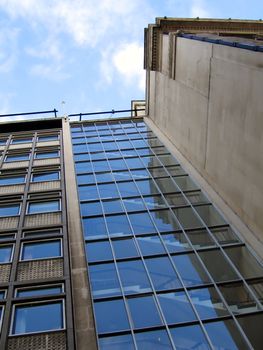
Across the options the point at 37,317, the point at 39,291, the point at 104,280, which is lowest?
the point at 37,317

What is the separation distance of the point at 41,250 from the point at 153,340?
25.9 ft

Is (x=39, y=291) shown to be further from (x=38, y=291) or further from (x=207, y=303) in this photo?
(x=207, y=303)

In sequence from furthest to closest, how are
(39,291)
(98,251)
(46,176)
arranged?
(46,176) < (98,251) < (39,291)

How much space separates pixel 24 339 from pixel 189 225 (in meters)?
11.2

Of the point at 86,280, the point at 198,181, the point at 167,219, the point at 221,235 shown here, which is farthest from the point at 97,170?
the point at 86,280

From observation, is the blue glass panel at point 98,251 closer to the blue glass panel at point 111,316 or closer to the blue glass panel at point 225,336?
the blue glass panel at point 111,316

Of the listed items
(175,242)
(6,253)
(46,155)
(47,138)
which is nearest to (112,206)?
(175,242)

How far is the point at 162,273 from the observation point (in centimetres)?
2177

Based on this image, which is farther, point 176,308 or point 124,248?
point 124,248

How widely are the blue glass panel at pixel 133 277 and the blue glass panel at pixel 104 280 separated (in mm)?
315

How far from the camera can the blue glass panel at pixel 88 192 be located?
3023 centimetres

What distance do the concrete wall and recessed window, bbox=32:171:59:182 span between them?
8.95 m

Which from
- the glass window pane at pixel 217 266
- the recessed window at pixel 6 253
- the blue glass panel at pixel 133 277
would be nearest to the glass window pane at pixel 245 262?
the glass window pane at pixel 217 266

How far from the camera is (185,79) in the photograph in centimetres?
3691
